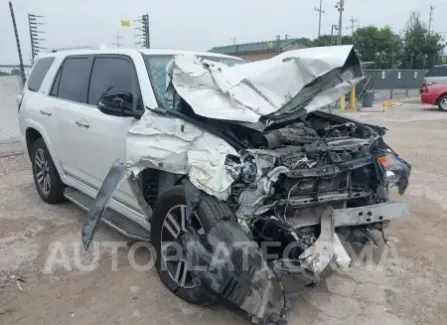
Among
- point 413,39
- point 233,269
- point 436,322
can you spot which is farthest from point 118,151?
point 413,39

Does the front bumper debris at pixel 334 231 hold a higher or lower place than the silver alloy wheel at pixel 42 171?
higher

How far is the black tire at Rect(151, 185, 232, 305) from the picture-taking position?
283 cm

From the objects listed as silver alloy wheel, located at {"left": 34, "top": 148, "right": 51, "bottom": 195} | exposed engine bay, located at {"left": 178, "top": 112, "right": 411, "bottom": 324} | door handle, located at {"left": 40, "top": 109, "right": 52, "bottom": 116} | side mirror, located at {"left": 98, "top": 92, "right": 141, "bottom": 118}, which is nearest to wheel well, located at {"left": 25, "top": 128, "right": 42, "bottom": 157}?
silver alloy wheel, located at {"left": 34, "top": 148, "right": 51, "bottom": 195}

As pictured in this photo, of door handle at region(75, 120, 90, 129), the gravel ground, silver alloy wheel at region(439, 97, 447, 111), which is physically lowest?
silver alloy wheel at region(439, 97, 447, 111)

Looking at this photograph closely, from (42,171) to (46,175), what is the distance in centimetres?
11

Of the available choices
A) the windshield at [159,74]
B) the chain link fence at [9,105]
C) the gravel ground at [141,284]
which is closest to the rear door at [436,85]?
the gravel ground at [141,284]

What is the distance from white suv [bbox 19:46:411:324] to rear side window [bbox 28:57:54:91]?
1542mm

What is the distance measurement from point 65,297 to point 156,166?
4.24 feet

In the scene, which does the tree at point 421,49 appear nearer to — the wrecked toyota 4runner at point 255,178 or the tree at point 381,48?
the tree at point 381,48

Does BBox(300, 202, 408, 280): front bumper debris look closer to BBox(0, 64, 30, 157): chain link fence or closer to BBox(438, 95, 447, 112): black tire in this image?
BBox(0, 64, 30, 157): chain link fence

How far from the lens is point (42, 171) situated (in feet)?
18.1

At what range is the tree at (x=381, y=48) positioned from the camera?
41.2m

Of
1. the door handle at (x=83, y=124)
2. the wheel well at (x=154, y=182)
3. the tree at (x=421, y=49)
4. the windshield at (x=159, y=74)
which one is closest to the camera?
the wheel well at (x=154, y=182)

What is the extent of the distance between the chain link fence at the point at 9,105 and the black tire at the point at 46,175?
405cm
